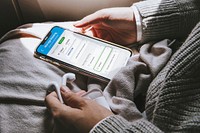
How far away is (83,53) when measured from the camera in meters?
0.67

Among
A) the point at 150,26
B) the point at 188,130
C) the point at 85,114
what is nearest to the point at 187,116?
the point at 188,130

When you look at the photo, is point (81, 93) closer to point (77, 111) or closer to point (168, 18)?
point (77, 111)

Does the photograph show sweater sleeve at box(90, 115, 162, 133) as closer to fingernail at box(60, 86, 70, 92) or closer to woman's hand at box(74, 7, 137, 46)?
fingernail at box(60, 86, 70, 92)

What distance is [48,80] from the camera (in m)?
0.60

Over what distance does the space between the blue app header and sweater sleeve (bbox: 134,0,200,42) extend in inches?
8.7

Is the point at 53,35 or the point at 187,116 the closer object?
the point at 187,116

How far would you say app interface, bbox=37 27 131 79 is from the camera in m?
0.64

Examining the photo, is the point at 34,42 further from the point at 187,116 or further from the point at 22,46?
the point at 187,116

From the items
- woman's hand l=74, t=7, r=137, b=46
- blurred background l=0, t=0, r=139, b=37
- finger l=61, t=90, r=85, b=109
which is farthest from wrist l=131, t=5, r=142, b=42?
finger l=61, t=90, r=85, b=109

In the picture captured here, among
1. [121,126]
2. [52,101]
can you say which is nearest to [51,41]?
Answer: [52,101]

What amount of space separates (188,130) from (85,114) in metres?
0.19

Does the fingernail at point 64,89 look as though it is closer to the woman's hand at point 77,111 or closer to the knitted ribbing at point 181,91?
the woman's hand at point 77,111

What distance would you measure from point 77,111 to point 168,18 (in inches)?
12.9

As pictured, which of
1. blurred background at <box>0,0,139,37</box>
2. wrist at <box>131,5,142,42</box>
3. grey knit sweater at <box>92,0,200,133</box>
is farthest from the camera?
blurred background at <box>0,0,139,37</box>
